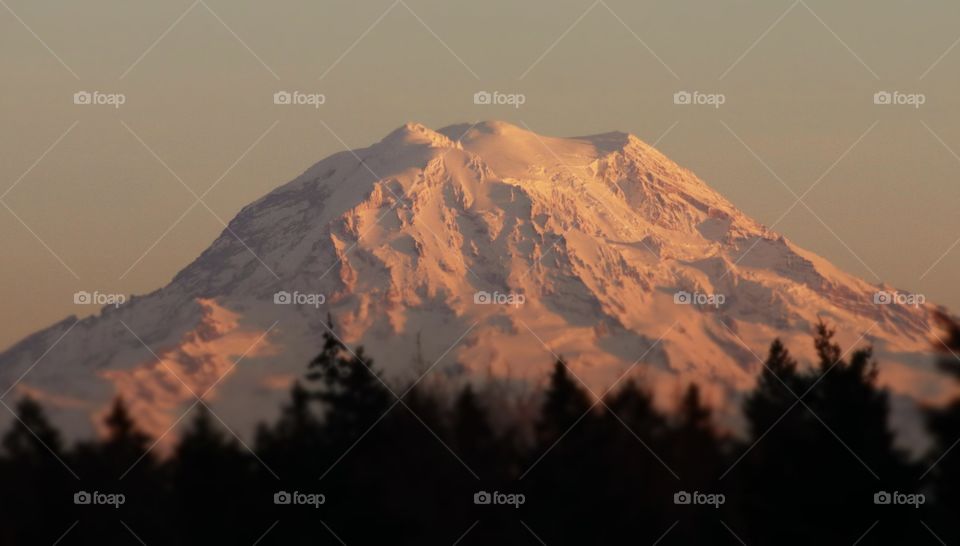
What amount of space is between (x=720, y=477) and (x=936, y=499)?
12.0 m

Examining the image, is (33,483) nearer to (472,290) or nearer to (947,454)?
(947,454)

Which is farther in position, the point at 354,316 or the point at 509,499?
the point at 354,316

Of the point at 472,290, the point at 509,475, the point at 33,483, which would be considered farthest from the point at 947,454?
the point at 472,290

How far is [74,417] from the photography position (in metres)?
127

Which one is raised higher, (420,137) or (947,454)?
(420,137)

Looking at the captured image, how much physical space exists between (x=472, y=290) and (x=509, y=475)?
86588mm

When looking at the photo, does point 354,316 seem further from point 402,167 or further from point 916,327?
point 916,327

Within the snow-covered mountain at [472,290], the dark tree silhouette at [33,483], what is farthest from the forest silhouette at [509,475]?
the snow-covered mountain at [472,290]

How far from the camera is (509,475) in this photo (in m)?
97.9

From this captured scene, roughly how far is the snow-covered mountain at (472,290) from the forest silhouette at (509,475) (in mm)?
54938

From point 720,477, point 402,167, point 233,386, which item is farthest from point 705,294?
point 720,477

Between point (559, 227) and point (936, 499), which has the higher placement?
point (559, 227)

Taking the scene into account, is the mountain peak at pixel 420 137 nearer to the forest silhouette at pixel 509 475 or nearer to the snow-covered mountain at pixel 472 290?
the snow-covered mountain at pixel 472 290

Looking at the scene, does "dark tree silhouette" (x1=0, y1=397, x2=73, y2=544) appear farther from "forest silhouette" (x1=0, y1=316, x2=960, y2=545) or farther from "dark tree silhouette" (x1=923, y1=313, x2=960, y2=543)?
"dark tree silhouette" (x1=923, y1=313, x2=960, y2=543)
